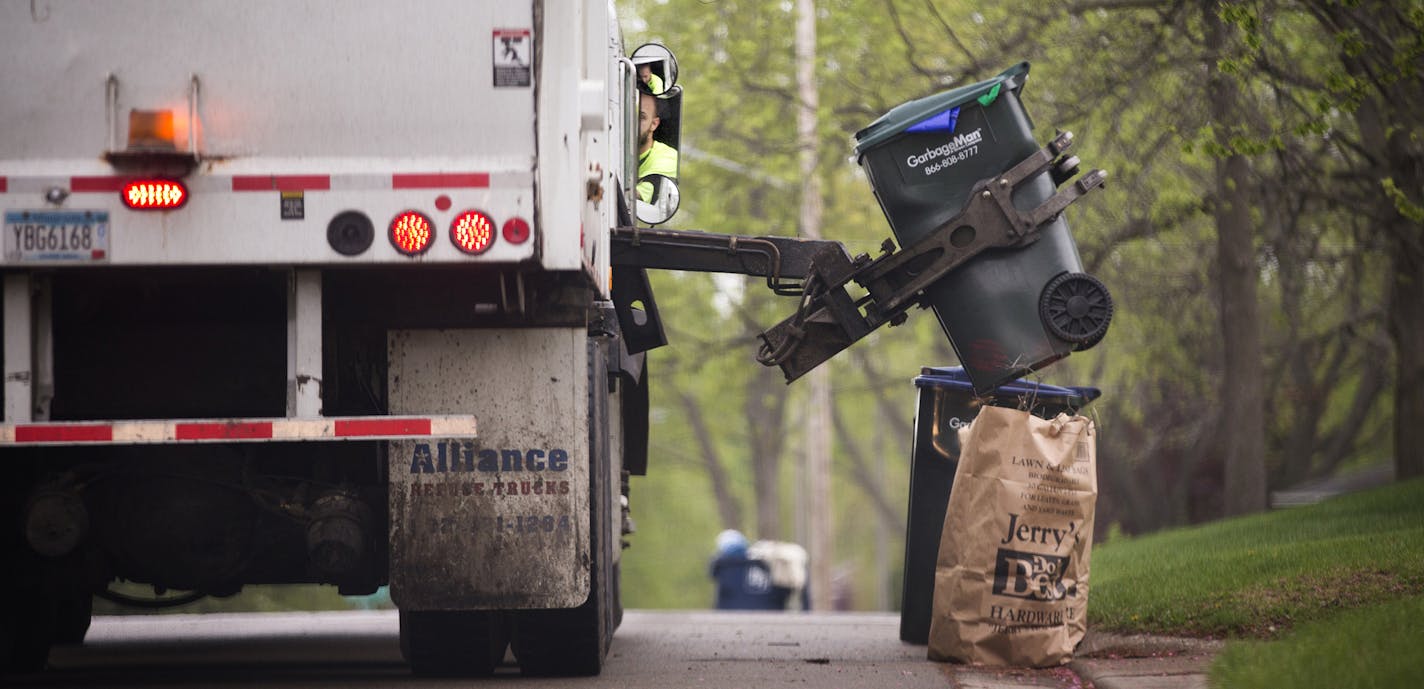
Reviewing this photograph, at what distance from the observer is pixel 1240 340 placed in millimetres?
15438

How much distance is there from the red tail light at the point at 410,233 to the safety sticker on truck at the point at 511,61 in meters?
0.47

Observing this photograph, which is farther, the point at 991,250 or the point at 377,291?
the point at 991,250

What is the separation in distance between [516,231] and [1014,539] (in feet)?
8.92

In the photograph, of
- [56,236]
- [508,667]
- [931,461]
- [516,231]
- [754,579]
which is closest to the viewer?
[56,236]

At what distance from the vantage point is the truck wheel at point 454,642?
7312 mm

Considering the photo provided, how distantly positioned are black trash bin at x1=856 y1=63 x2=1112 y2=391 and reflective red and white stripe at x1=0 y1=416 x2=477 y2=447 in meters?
2.45

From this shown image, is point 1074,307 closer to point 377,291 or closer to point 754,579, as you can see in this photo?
point 377,291

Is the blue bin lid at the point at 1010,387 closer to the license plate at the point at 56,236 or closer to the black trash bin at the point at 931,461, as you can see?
the black trash bin at the point at 931,461

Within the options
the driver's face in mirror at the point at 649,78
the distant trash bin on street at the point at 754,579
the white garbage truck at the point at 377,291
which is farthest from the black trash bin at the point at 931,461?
the distant trash bin on street at the point at 754,579

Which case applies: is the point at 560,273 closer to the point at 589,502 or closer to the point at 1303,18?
the point at 589,502

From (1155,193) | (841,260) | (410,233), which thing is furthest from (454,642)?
(1155,193)

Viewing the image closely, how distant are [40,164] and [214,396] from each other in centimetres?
109

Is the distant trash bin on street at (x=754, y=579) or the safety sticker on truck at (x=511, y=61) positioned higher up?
the safety sticker on truck at (x=511, y=61)

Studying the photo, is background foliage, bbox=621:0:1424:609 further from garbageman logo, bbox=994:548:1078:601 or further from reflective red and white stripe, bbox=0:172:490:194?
reflective red and white stripe, bbox=0:172:490:194
